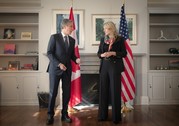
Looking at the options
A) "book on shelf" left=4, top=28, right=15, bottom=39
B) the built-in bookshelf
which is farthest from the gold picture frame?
"book on shelf" left=4, top=28, right=15, bottom=39

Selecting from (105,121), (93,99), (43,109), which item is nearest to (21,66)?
(43,109)

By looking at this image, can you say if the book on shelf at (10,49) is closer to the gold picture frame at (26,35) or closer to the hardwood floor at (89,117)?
the gold picture frame at (26,35)

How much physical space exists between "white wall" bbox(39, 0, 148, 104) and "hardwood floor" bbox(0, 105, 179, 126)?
0.68 meters

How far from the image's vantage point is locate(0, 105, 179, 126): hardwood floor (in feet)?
10.3

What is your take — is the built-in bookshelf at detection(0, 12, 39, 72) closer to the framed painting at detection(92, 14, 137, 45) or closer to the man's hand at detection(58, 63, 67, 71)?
the framed painting at detection(92, 14, 137, 45)

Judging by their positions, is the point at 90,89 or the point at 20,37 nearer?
the point at 90,89

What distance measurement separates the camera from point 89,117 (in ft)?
11.6

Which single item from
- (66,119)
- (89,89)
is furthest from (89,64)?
(66,119)

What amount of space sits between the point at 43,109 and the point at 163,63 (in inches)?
114

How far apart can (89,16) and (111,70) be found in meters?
1.94

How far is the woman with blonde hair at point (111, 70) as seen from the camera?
3.11 metres

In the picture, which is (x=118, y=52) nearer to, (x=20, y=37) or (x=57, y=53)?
(x=57, y=53)

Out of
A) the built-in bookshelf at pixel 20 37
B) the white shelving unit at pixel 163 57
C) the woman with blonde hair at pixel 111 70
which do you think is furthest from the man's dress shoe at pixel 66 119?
the white shelving unit at pixel 163 57

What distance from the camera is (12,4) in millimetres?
4922
